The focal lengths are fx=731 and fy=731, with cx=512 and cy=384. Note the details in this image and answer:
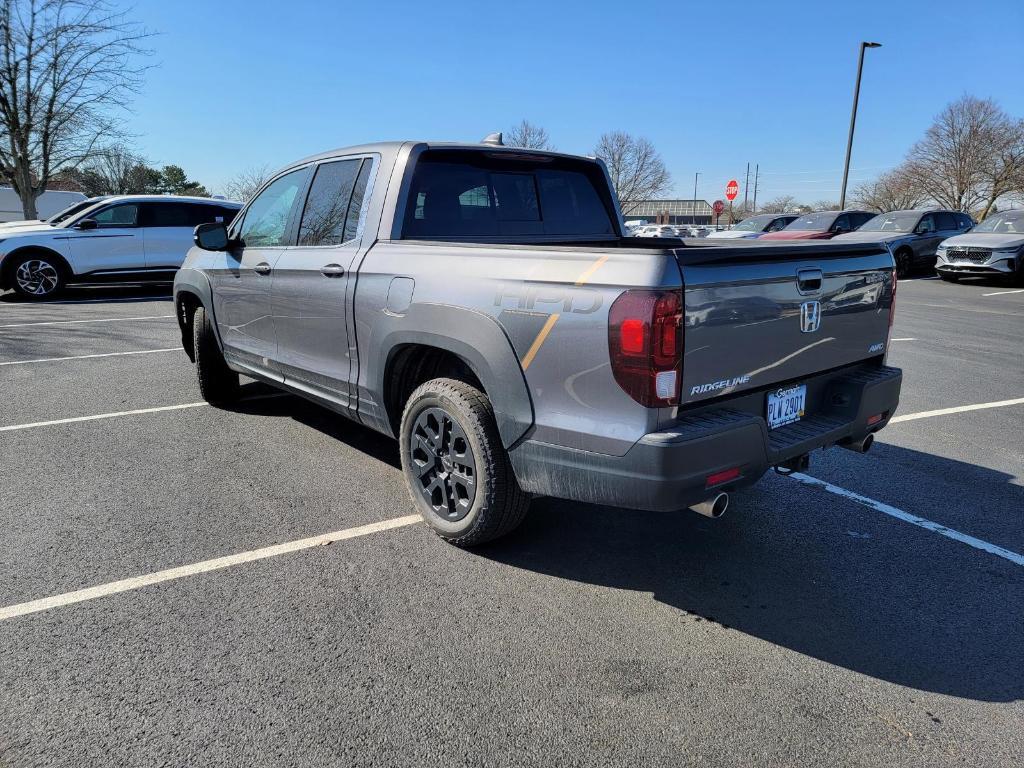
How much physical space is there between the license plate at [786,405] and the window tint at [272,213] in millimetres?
3127

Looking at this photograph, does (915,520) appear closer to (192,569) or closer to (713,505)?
(713,505)

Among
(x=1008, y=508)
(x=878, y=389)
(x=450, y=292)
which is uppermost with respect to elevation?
(x=450, y=292)

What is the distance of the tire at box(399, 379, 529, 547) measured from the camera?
3.15 metres

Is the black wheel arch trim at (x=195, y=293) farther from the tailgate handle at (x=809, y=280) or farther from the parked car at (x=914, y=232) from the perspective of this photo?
the parked car at (x=914, y=232)

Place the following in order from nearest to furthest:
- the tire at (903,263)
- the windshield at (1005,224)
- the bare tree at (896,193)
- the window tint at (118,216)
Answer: the window tint at (118,216), the windshield at (1005,224), the tire at (903,263), the bare tree at (896,193)

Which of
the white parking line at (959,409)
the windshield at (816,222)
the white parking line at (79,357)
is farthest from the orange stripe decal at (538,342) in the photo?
the windshield at (816,222)

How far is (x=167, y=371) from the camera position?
7.41 m

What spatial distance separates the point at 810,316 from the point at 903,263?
59.6 feet

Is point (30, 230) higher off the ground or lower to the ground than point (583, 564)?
higher

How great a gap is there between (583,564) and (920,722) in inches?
57.3

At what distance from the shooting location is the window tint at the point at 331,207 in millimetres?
4066

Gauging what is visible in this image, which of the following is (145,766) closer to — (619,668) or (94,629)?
(94,629)

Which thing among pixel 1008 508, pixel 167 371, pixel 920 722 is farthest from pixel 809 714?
pixel 167 371

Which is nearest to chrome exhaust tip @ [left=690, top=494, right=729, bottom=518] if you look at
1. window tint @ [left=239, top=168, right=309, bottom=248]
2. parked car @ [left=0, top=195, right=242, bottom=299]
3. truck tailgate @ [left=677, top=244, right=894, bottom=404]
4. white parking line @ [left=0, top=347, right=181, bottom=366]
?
truck tailgate @ [left=677, top=244, right=894, bottom=404]
